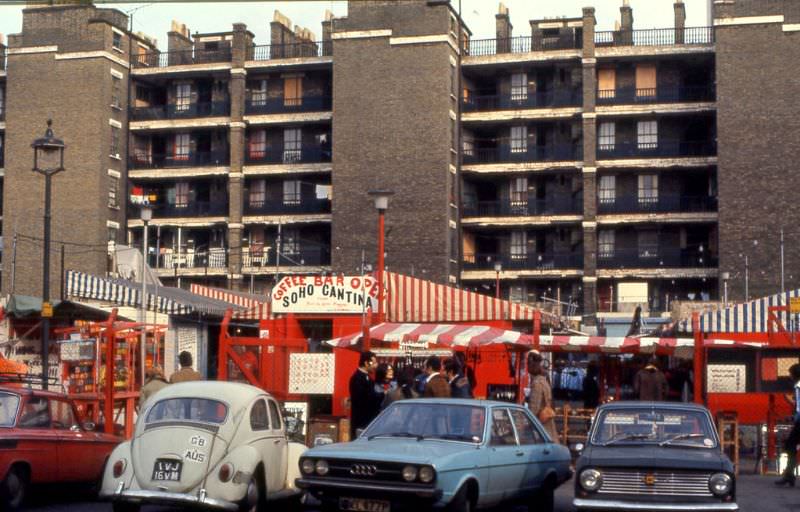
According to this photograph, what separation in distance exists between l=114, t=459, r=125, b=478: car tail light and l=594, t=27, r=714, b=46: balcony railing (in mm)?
55772

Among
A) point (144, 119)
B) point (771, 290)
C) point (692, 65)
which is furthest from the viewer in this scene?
point (144, 119)

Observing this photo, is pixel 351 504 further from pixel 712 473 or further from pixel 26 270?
pixel 26 270

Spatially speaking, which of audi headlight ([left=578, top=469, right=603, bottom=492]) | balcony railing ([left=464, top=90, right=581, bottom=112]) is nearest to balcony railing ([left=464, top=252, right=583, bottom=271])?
balcony railing ([left=464, top=90, right=581, bottom=112])

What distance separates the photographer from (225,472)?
14.5 meters

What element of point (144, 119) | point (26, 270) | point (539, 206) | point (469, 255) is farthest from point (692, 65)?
point (26, 270)

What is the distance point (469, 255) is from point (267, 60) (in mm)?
15333

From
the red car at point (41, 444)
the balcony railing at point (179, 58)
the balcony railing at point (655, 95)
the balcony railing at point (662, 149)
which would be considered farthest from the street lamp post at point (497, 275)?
the red car at point (41, 444)

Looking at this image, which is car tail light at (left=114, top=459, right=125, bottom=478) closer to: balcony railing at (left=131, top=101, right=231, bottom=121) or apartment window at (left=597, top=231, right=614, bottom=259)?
apartment window at (left=597, top=231, right=614, bottom=259)

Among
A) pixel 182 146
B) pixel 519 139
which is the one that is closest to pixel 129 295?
pixel 519 139

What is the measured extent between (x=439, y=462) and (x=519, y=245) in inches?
2182

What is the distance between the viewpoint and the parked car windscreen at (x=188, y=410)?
49.6ft

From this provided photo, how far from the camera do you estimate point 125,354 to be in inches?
889

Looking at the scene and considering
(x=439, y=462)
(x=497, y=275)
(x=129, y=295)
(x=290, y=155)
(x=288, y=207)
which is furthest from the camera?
(x=290, y=155)

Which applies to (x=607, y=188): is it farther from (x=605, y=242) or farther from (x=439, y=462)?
(x=439, y=462)
